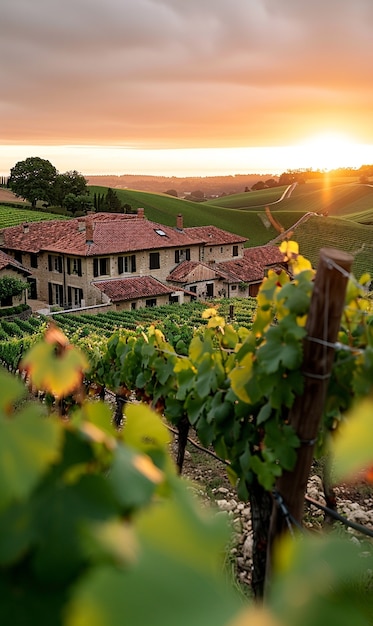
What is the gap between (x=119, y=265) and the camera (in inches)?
1323

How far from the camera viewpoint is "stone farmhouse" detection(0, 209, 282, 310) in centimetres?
3194

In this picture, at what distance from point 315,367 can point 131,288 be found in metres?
29.6

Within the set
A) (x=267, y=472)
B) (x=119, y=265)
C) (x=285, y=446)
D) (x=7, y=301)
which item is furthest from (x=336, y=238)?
(x=285, y=446)

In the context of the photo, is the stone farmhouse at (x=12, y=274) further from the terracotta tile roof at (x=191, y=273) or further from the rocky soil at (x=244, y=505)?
the rocky soil at (x=244, y=505)

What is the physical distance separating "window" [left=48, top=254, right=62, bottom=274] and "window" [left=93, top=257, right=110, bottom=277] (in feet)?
9.55

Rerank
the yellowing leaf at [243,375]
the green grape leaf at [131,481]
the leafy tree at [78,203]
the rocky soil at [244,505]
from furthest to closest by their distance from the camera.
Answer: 1. the leafy tree at [78,203]
2. the rocky soil at [244,505]
3. the yellowing leaf at [243,375]
4. the green grape leaf at [131,481]

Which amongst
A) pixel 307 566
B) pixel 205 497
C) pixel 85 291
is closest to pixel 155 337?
pixel 205 497

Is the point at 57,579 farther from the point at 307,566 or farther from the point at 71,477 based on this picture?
the point at 307,566

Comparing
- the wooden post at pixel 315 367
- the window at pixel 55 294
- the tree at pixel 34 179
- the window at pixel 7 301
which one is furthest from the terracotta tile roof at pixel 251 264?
the wooden post at pixel 315 367

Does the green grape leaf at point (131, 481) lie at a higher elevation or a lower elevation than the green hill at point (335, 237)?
higher

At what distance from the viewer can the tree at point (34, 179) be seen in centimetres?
6625

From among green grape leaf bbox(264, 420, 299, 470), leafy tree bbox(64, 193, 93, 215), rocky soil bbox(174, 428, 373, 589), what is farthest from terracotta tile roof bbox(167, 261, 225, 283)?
green grape leaf bbox(264, 420, 299, 470)

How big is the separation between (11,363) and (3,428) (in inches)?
665

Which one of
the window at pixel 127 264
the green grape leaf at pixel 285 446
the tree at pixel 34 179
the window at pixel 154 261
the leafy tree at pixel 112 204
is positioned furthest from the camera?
the tree at pixel 34 179
